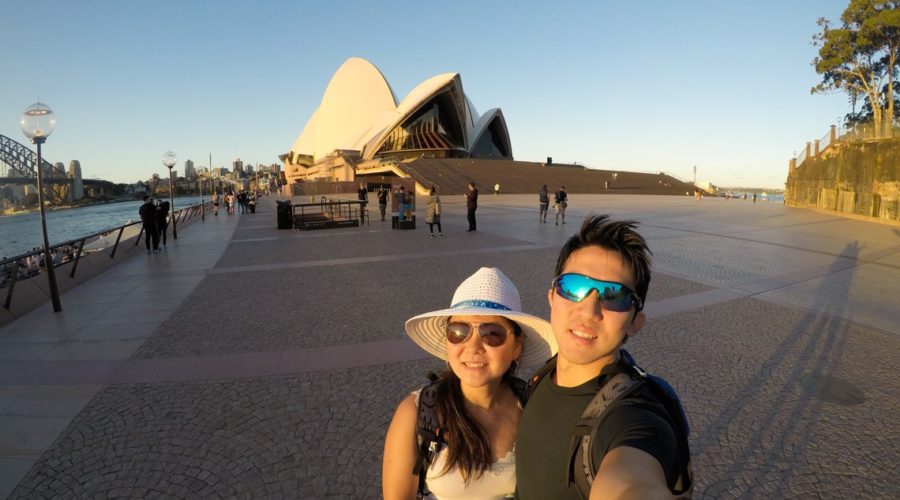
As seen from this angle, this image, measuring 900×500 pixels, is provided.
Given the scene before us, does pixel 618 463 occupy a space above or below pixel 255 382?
above

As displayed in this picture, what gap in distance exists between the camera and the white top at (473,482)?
1.46 m

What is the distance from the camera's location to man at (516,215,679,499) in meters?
1.19

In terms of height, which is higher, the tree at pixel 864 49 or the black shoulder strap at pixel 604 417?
the tree at pixel 864 49

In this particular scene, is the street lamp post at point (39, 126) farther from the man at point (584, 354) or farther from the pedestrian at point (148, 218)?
the man at point (584, 354)

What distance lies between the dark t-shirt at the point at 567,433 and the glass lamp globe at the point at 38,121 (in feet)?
29.1

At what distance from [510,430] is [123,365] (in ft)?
15.0

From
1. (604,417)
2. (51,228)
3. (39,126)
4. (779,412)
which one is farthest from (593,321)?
(51,228)

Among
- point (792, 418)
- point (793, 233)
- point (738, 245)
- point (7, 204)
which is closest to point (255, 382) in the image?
point (792, 418)

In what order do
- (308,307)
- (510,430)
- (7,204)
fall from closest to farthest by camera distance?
1. (510,430)
2. (308,307)
3. (7,204)

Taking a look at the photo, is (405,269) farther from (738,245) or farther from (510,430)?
(738,245)

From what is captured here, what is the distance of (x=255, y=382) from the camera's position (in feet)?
13.5

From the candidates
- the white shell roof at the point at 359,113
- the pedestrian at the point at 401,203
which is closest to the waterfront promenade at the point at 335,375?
the pedestrian at the point at 401,203

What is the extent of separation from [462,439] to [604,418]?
54cm

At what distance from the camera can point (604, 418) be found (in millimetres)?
1089
